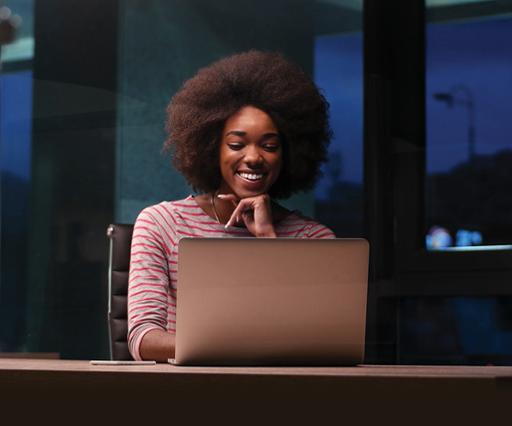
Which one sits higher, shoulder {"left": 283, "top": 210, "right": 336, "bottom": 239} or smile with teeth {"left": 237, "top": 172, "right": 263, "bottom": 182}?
smile with teeth {"left": 237, "top": 172, "right": 263, "bottom": 182}

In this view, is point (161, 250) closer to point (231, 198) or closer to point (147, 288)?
point (147, 288)

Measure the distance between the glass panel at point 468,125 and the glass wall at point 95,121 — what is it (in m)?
0.36

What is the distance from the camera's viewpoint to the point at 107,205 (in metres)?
3.72

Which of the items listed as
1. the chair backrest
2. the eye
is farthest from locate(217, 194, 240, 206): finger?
the chair backrest

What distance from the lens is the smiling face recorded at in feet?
7.62

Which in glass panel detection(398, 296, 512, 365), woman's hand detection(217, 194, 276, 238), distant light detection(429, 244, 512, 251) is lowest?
glass panel detection(398, 296, 512, 365)

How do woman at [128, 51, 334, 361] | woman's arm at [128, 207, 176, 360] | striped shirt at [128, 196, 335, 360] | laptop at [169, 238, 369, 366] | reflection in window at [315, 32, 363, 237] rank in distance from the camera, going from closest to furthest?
laptop at [169, 238, 369, 366]
woman's arm at [128, 207, 176, 360]
striped shirt at [128, 196, 335, 360]
woman at [128, 51, 334, 361]
reflection in window at [315, 32, 363, 237]

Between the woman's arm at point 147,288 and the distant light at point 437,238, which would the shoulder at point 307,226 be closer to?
the woman's arm at point 147,288

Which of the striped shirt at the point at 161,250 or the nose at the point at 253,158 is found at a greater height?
the nose at the point at 253,158

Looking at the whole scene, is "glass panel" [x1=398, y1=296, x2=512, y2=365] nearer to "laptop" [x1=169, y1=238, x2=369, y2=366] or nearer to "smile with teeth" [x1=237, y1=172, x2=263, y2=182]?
"smile with teeth" [x1=237, y1=172, x2=263, y2=182]

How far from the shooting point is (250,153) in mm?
2320

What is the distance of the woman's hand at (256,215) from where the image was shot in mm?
2236

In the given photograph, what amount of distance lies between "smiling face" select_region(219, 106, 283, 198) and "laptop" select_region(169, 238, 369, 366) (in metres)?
1.00

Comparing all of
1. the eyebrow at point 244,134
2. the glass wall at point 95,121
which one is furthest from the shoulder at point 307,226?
the glass wall at point 95,121
